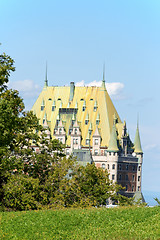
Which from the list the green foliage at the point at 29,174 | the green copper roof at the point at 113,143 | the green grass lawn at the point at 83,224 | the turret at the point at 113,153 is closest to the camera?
the green grass lawn at the point at 83,224

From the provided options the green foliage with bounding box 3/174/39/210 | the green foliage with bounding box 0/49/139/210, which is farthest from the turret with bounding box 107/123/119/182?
the green foliage with bounding box 3/174/39/210

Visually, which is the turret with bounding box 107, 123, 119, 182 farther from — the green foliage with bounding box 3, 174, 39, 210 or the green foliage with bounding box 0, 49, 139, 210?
the green foliage with bounding box 3, 174, 39, 210

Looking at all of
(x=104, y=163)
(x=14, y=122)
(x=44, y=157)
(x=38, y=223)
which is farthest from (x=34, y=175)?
(x=104, y=163)

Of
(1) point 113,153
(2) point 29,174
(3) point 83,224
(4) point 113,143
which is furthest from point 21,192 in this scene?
(4) point 113,143

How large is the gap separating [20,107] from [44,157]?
4593mm

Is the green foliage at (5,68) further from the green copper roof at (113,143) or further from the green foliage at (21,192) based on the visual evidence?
the green copper roof at (113,143)

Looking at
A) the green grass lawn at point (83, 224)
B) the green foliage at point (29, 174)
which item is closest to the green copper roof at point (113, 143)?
the green foliage at point (29, 174)

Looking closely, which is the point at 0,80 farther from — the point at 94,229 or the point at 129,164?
the point at 129,164

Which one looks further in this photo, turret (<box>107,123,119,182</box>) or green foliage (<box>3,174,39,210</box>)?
turret (<box>107,123,119,182</box>)

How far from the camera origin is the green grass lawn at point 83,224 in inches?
2029

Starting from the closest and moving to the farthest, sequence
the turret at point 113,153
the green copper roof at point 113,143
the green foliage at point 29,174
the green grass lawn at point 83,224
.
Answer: the green grass lawn at point 83,224 → the green foliage at point 29,174 → the turret at point 113,153 → the green copper roof at point 113,143

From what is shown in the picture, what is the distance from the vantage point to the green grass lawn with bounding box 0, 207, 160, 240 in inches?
2029

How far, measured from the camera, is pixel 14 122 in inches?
2530

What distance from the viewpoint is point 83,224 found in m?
55.0
